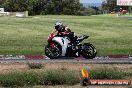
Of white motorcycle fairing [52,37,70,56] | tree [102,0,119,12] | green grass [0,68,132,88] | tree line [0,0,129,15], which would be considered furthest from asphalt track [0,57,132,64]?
tree [102,0,119,12]

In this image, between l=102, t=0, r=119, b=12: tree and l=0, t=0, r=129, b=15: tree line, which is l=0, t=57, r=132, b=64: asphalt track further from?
l=102, t=0, r=119, b=12: tree

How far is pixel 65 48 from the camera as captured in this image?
17.2 m

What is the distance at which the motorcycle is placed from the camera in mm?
17109

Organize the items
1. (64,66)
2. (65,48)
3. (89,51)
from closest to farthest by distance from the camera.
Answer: (64,66) < (89,51) < (65,48)

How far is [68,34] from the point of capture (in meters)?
17.0

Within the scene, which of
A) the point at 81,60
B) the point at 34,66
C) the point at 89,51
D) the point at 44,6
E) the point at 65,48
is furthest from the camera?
the point at 44,6

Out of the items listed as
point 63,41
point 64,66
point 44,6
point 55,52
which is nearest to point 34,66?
point 64,66

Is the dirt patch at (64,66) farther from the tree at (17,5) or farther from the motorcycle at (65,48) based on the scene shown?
the tree at (17,5)

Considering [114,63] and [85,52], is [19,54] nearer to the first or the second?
[85,52]

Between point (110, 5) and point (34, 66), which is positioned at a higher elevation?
point (34, 66)

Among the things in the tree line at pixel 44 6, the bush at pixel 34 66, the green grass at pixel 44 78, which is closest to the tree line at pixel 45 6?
the tree line at pixel 44 6

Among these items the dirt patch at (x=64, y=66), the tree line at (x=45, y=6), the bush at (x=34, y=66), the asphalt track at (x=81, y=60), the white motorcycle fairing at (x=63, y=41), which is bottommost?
the tree line at (x=45, y=6)

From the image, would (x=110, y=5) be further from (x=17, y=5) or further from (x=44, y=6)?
(x=17, y=5)

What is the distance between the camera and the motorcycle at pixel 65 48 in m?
17.1
